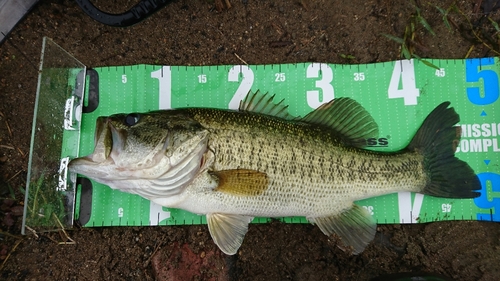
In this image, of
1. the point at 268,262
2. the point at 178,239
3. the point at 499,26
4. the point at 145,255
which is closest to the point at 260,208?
the point at 268,262

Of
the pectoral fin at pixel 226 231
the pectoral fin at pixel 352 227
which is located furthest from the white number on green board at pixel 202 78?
the pectoral fin at pixel 352 227

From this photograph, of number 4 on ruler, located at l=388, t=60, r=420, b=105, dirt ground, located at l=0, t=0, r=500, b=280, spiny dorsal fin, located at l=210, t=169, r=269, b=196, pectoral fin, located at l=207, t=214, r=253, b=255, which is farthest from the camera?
number 4 on ruler, located at l=388, t=60, r=420, b=105

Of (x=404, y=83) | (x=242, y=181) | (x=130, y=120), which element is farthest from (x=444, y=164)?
(x=130, y=120)

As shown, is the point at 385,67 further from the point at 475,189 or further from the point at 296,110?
the point at 475,189

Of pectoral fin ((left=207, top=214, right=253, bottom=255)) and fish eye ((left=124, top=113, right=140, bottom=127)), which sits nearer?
fish eye ((left=124, top=113, right=140, bottom=127))

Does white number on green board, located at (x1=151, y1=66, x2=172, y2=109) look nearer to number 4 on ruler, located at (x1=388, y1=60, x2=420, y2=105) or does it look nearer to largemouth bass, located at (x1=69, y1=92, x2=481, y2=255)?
largemouth bass, located at (x1=69, y1=92, x2=481, y2=255)

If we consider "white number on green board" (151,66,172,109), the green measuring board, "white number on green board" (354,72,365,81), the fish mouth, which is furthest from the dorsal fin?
the fish mouth
